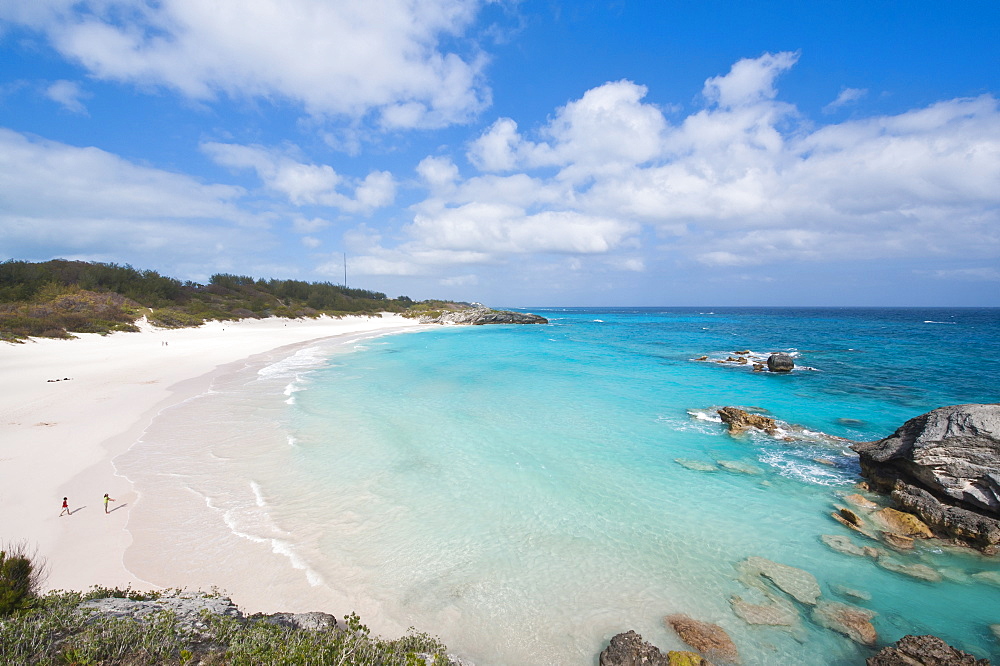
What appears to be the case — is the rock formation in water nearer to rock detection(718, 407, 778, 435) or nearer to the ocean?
the ocean

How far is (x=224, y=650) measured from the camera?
4270 millimetres

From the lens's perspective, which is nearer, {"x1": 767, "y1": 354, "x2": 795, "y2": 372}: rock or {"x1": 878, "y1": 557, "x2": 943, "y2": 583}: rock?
{"x1": 878, "y1": 557, "x2": 943, "y2": 583}: rock

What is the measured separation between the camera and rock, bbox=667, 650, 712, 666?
517 cm

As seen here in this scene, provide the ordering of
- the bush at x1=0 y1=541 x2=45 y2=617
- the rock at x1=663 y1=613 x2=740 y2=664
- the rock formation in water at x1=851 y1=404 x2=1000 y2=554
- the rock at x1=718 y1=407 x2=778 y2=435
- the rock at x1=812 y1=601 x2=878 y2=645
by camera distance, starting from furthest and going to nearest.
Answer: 1. the rock at x1=718 y1=407 x2=778 y2=435
2. the rock formation in water at x1=851 y1=404 x2=1000 y2=554
3. the rock at x1=812 y1=601 x2=878 y2=645
4. the rock at x1=663 y1=613 x2=740 y2=664
5. the bush at x1=0 y1=541 x2=45 y2=617

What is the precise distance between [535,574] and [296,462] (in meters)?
7.48

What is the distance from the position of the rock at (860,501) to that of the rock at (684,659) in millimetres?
7133

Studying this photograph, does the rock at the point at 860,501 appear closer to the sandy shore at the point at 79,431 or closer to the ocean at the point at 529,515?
the ocean at the point at 529,515

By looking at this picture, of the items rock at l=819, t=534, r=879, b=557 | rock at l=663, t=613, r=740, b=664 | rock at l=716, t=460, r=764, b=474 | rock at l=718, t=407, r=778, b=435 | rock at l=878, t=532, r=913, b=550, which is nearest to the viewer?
rock at l=663, t=613, r=740, b=664

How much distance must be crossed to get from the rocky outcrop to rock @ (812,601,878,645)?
76.6m

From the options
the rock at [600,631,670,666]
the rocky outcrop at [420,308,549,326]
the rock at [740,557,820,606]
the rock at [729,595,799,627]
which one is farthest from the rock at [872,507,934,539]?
the rocky outcrop at [420,308,549,326]

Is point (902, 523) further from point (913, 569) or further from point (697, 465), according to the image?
point (697, 465)

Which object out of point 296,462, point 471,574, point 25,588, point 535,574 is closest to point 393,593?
point 471,574

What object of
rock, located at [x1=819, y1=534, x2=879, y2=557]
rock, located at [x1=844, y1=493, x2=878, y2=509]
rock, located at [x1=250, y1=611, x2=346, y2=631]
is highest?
rock, located at [x1=250, y1=611, x2=346, y2=631]

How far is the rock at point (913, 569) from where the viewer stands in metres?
7.07
